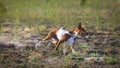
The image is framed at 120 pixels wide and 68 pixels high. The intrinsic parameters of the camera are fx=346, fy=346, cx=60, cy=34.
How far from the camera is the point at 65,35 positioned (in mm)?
4789

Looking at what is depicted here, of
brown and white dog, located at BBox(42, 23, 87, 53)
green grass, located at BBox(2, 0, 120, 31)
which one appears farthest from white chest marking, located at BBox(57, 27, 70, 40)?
green grass, located at BBox(2, 0, 120, 31)

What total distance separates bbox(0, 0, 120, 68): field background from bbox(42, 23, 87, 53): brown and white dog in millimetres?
73

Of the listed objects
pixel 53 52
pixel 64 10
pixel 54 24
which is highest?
pixel 64 10

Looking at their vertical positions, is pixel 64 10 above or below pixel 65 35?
above

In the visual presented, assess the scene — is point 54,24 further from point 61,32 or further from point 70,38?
point 70,38

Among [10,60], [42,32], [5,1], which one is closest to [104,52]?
[42,32]

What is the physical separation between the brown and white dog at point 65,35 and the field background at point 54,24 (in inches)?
2.9

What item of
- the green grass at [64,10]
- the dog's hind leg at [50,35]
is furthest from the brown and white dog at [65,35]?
the green grass at [64,10]

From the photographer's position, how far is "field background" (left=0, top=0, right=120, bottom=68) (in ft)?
15.3

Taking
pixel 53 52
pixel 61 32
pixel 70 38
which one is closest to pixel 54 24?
pixel 61 32

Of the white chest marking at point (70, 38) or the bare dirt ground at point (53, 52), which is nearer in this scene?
the bare dirt ground at point (53, 52)

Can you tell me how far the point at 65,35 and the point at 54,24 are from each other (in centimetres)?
25

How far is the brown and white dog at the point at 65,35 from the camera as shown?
15.7 feet

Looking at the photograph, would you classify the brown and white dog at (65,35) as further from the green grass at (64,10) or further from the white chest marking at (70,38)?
the green grass at (64,10)
